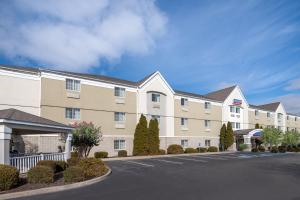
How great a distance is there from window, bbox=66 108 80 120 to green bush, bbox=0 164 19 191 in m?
19.2

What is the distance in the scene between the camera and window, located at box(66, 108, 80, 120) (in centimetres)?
3244

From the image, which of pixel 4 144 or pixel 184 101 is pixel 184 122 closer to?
pixel 184 101

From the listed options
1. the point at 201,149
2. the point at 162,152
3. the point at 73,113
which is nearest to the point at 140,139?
the point at 162,152

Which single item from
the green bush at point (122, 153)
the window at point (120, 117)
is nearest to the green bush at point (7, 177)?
the green bush at point (122, 153)

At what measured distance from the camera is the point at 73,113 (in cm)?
3291

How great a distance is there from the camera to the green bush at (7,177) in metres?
12.9

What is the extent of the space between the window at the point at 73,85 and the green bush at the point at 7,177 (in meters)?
19.7

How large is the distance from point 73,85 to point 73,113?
116 inches

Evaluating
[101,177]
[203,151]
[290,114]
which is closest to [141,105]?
[203,151]

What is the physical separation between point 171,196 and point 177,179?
4747 millimetres

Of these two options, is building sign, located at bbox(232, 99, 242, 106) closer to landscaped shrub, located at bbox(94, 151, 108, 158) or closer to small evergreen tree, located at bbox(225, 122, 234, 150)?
small evergreen tree, located at bbox(225, 122, 234, 150)

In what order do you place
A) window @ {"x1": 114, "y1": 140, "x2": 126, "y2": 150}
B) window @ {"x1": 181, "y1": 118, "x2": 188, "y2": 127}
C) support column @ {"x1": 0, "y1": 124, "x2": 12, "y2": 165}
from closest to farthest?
support column @ {"x1": 0, "y1": 124, "x2": 12, "y2": 165} < window @ {"x1": 114, "y1": 140, "x2": 126, "y2": 150} < window @ {"x1": 181, "y1": 118, "x2": 188, "y2": 127}

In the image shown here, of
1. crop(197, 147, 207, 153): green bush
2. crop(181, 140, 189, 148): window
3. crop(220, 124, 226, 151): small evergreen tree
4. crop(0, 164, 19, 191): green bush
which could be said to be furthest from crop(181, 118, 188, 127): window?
crop(0, 164, 19, 191): green bush

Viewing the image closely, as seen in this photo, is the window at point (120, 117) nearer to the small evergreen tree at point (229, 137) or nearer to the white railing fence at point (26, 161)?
the white railing fence at point (26, 161)
